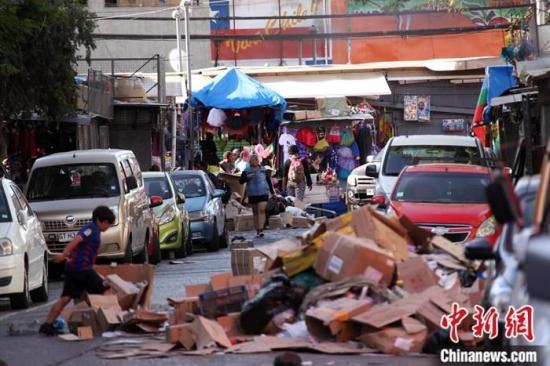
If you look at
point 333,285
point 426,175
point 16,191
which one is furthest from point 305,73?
point 333,285

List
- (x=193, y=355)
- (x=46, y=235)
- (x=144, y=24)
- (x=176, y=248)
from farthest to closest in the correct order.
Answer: (x=144, y=24) < (x=176, y=248) < (x=46, y=235) < (x=193, y=355)

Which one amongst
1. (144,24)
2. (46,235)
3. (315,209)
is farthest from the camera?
(144,24)

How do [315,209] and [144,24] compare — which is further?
[144,24]

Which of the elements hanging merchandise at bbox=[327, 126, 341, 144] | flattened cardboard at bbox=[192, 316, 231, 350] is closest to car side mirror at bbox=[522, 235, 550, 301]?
flattened cardboard at bbox=[192, 316, 231, 350]

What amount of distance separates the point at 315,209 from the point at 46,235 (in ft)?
47.6

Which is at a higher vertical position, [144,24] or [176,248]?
[144,24]

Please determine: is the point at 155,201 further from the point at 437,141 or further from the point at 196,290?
the point at 196,290

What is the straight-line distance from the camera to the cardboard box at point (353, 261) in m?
12.9

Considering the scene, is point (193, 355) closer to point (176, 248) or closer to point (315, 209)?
point (176, 248)

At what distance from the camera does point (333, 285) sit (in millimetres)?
12766

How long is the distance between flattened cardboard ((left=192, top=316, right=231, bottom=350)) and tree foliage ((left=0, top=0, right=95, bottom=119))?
11392 millimetres

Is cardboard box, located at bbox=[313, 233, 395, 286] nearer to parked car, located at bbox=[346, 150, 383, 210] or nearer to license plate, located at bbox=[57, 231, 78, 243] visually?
license plate, located at bbox=[57, 231, 78, 243]

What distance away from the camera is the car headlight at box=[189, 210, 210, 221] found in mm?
28339

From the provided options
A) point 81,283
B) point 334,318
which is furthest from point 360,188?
point 334,318
